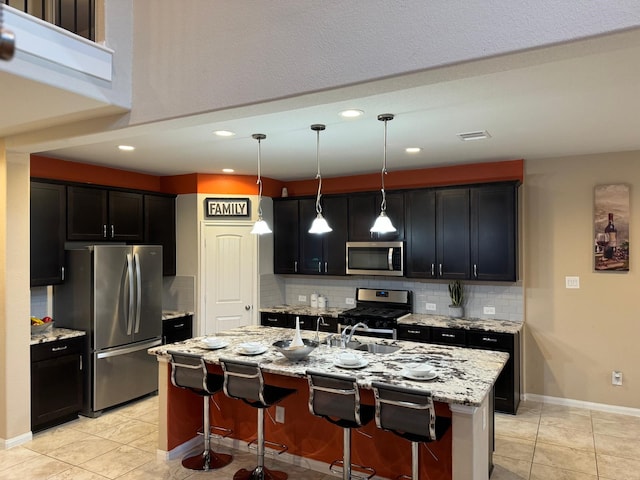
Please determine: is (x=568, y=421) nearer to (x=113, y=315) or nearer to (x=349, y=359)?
(x=349, y=359)

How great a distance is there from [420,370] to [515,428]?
208 cm

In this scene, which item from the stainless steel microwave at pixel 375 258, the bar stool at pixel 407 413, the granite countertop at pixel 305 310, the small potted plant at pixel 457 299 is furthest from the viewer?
the granite countertop at pixel 305 310

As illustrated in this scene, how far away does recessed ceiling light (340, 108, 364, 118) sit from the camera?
10.1 ft

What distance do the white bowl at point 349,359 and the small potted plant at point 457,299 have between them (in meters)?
2.28

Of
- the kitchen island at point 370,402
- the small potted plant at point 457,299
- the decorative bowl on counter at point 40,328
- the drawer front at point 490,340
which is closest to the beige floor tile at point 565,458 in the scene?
the kitchen island at point 370,402

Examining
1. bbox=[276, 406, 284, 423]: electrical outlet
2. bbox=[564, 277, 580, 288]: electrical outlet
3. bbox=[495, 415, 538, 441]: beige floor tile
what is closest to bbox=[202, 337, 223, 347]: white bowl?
bbox=[276, 406, 284, 423]: electrical outlet

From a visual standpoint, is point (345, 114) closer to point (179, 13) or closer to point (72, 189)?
point (179, 13)

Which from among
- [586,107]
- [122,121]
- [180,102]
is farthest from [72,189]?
[586,107]

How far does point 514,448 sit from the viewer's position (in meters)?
3.76

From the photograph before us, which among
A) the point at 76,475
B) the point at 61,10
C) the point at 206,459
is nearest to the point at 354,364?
the point at 206,459

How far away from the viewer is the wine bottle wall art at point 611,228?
14.6 ft

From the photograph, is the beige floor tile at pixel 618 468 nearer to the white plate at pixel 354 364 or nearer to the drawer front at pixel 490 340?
the drawer front at pixel 490 340

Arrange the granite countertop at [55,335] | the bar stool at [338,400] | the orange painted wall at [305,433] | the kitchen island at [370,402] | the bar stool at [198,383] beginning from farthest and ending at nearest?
the granite countertop at [55,335], the bar stool at [198,383], the orange painted wall at [305,433], the bar stool at [338,400], the kitchen island at [370,402]

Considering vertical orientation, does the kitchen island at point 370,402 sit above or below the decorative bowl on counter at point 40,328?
below
